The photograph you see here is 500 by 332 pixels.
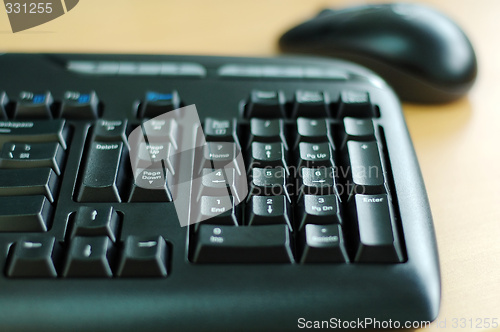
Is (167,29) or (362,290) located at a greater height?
(167,29)

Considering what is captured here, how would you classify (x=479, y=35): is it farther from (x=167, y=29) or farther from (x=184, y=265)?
(x=184, y=265)

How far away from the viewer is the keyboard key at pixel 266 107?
438mm

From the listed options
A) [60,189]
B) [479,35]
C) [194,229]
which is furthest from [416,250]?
[479,35]

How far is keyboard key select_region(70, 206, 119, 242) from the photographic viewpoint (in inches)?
13.5

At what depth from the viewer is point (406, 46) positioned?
52cm

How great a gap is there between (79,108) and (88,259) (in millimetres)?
152

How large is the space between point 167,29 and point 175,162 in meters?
0.27

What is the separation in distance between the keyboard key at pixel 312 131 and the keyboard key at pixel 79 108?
0.17 metres

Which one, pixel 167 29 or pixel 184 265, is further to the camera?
pixel 167 29

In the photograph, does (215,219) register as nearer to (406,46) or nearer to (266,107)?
(266,107)

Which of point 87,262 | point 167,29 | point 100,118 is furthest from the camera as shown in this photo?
point 167,29

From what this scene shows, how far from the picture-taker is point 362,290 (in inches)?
13.2

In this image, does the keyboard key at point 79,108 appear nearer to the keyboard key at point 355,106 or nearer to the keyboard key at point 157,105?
the keyboard key at point 157,105

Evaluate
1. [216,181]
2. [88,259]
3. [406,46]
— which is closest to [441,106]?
[406,46]
